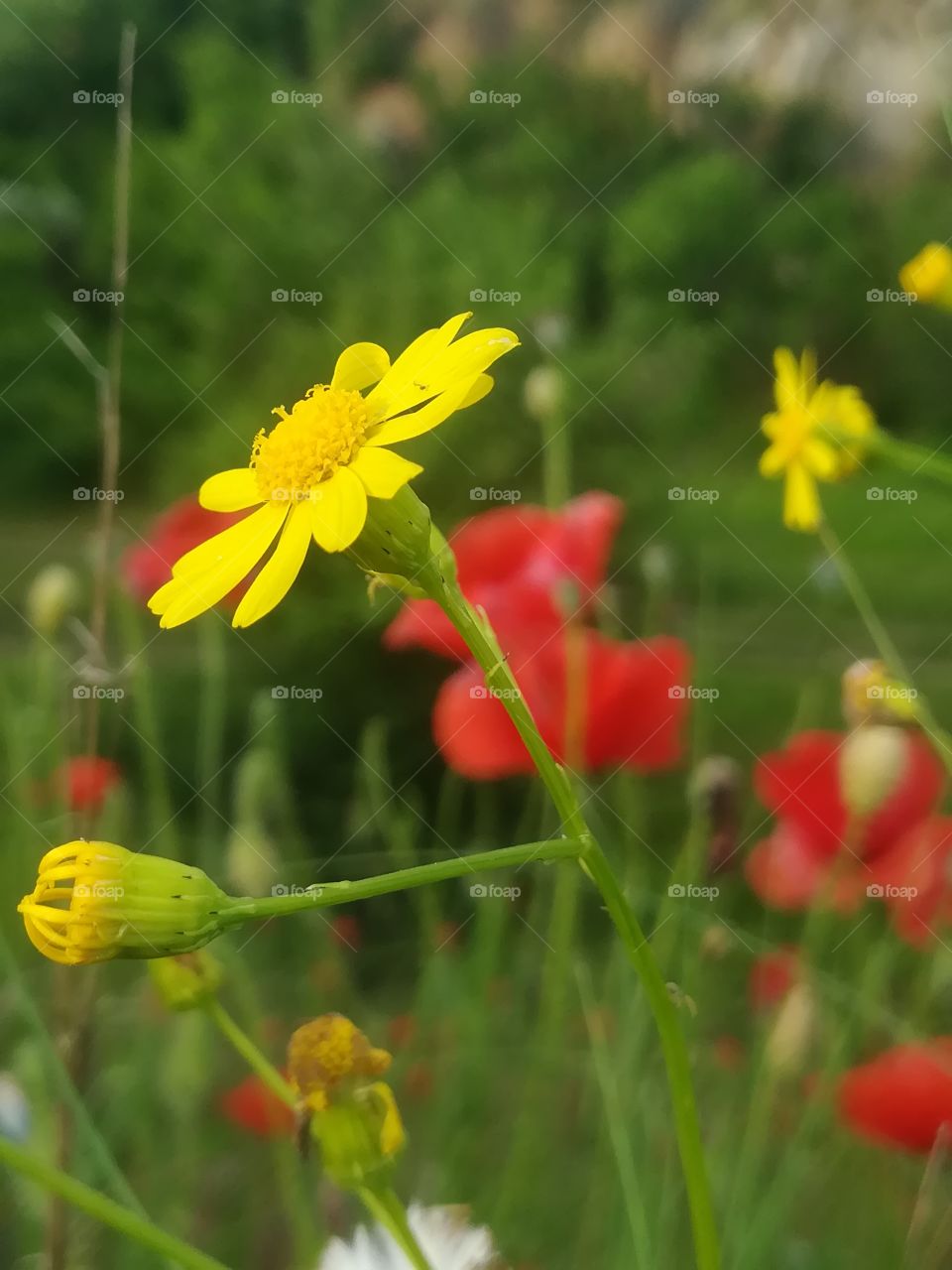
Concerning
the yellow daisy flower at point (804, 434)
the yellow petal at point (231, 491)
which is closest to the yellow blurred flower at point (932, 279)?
the yellow daisy flower at point (804, 434)

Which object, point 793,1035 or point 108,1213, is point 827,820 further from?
point 108,1213

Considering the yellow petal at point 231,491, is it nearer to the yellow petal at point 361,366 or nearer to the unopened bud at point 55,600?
the yellow petal at point 361,366

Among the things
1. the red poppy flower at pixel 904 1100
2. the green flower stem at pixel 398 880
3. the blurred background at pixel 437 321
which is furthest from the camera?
the blurred background at pixel 437 321

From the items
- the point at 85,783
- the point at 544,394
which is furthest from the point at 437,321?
the point at 85,783

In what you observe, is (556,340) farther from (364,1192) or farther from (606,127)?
(364,1192)

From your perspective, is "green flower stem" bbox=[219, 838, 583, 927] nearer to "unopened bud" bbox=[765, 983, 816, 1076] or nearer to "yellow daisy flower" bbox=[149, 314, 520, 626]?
"yellow daisy flower" bbox=[149, 314, 520, 626]

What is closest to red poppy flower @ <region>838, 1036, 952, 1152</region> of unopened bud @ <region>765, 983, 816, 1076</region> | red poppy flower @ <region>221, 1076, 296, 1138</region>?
unopened bud @ <region>765, 983, 816, 1076</region>
